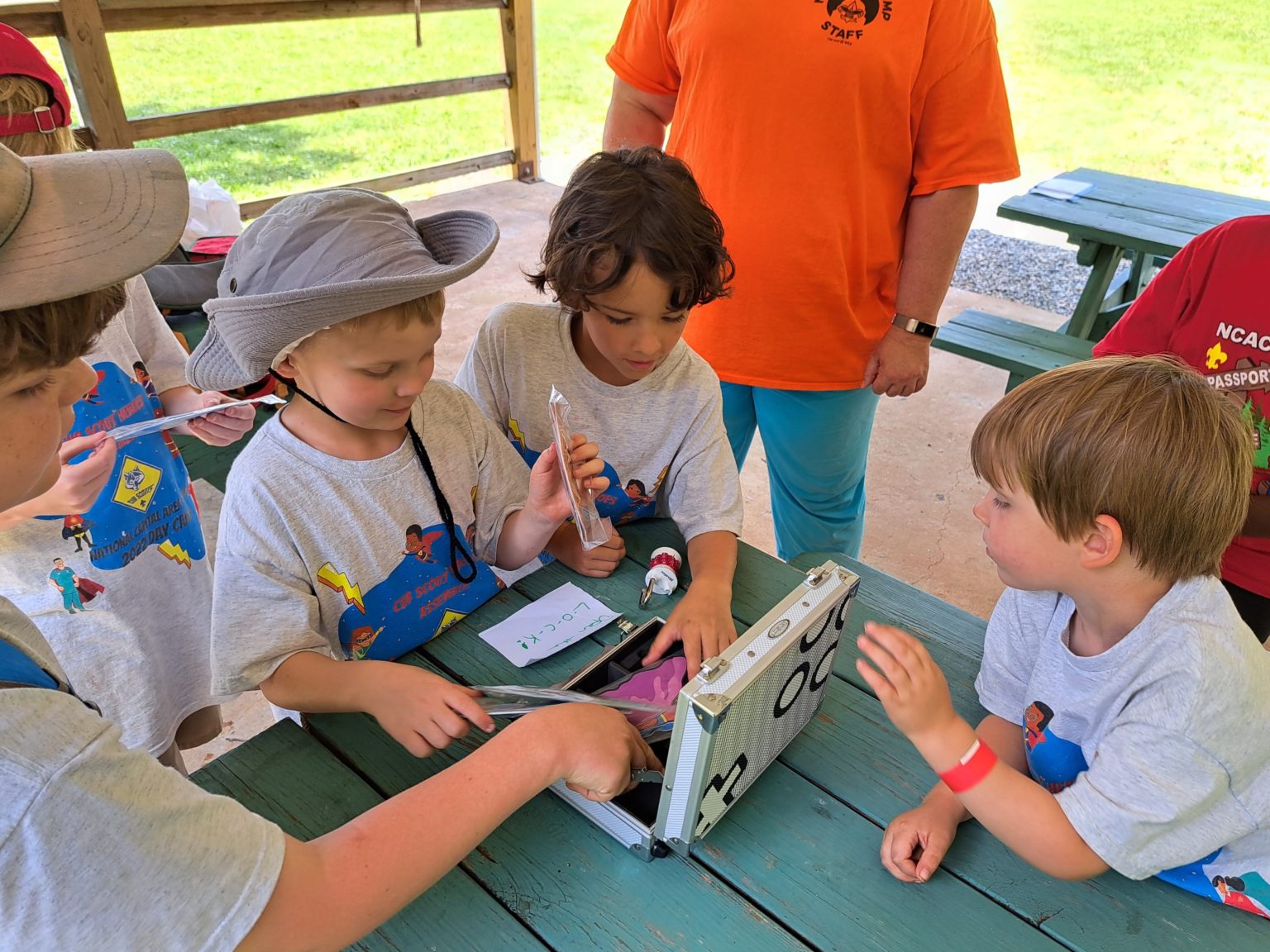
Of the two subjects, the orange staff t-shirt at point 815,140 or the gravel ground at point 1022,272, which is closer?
the orange staff t-shirt at point 815,140

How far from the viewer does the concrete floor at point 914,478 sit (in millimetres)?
3020

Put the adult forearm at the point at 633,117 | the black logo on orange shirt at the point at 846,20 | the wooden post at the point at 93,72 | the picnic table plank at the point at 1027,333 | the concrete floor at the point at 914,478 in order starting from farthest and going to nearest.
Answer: the wooden post at the point at 93,72
the picnic table plank at the point at 1027,333
the concrete floor at the point at 914,478
the adult forearm at the point at 633,117
the black logo on orange shirt at the point at 846,20

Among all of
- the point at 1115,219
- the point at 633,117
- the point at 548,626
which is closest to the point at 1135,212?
the point at 1115,219

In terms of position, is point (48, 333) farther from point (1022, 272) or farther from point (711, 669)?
point (1022, 272)

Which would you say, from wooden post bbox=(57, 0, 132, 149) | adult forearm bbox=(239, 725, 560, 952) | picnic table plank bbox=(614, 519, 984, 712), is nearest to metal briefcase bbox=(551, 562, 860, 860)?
adult forearm bbox=(239, 725, 560, 952)

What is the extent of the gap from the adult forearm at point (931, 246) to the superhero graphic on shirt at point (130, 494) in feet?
5.43

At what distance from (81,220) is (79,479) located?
819 mm

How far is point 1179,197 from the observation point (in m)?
3.96

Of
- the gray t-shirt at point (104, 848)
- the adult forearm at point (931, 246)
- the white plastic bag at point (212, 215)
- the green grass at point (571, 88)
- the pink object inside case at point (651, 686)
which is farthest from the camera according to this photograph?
the green grass at point (571, 88)

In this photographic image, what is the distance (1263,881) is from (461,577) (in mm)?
1129

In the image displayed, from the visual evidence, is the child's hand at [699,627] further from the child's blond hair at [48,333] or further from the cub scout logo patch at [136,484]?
the cub scout logo patch at [136,484]

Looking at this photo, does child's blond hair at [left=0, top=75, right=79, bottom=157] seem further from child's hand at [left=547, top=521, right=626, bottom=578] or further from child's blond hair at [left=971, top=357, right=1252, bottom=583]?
child's blond hair at [left=971, top=357, right=1252, bottom=583]

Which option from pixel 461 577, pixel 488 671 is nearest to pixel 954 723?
pixel 488 671

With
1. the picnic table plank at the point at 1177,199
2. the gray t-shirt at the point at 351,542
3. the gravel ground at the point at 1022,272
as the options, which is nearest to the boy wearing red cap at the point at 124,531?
the gray t-shirt at the point at 351,542
